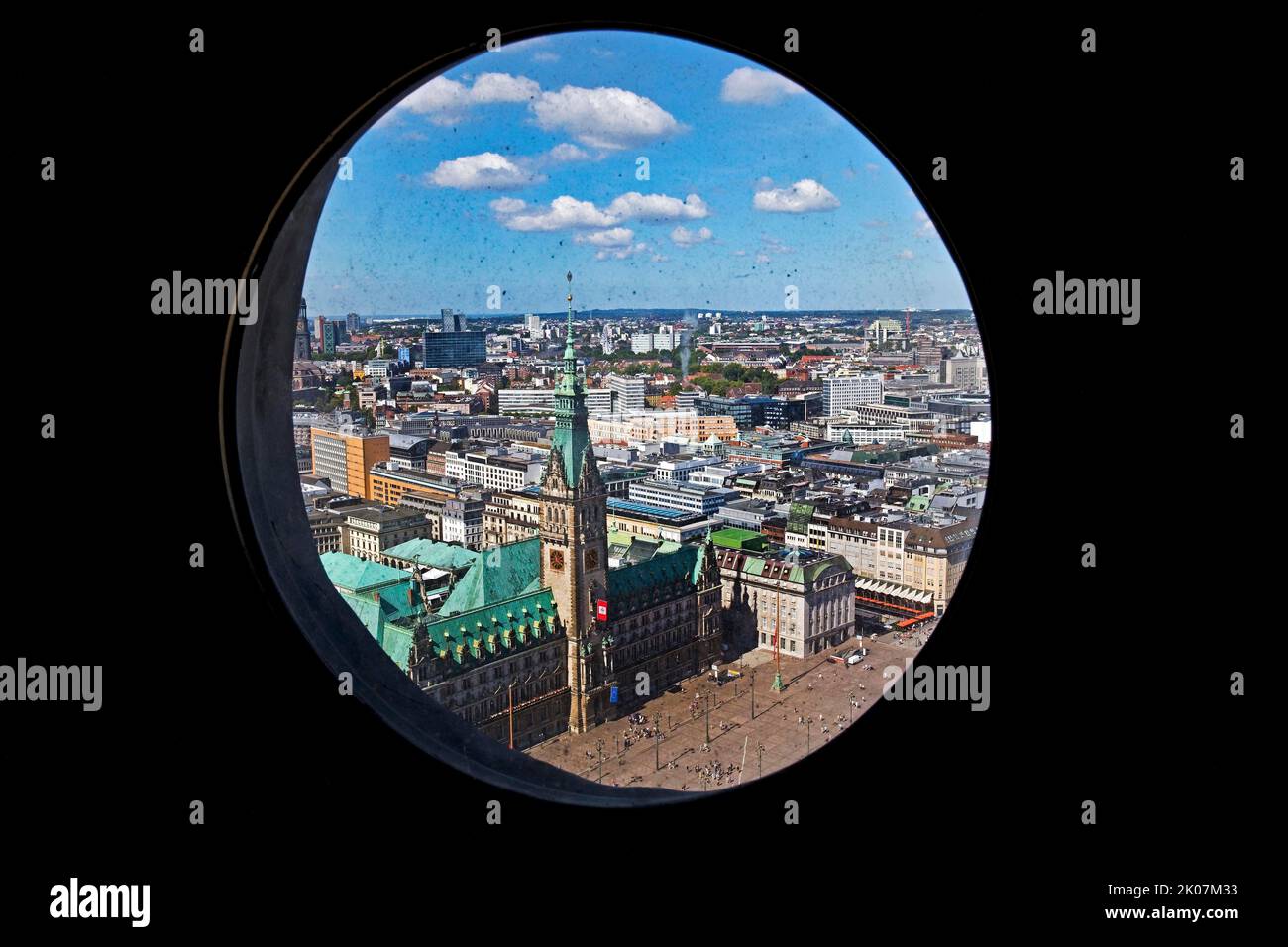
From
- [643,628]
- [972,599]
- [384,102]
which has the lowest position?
[643,628]

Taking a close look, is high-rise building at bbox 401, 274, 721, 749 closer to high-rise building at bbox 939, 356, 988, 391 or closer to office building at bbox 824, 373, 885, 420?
high-rise building at bbox 939, 356, 988, 391

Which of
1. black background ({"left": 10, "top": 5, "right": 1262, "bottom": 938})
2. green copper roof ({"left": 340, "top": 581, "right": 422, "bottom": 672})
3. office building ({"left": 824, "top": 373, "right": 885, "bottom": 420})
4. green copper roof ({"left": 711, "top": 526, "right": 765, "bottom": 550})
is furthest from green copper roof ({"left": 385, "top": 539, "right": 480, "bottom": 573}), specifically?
black background ({"left": 10, "top": 5, "right": 1262, "bottom": 938})

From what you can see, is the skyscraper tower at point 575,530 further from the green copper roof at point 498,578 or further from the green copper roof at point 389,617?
the green copper roof at point 389,617

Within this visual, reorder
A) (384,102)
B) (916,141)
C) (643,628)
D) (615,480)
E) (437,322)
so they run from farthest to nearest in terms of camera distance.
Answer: (437,322)
(615,480)
(643,628)
(384,102)
(916,141)
